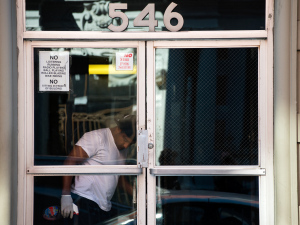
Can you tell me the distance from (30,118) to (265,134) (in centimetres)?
215

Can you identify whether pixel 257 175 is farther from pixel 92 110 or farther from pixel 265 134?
pixel 92 110

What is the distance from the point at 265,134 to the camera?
4008mm

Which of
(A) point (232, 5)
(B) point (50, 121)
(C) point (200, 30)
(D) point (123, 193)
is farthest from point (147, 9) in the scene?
(D) point (123, 193)

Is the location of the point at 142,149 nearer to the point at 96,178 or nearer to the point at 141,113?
the point at 141,113

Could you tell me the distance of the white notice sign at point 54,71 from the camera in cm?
407

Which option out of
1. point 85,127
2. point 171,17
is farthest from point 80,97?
point 171,17

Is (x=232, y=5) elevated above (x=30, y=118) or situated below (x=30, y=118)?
above

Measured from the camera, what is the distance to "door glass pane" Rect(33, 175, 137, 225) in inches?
160

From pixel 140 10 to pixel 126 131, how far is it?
1127mm

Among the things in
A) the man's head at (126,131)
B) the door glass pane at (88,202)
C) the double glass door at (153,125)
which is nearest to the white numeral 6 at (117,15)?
the double glass door at (153,125)

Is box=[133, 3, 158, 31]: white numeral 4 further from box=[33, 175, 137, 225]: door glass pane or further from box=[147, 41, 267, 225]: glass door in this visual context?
box=[33, 175, 137, 225]: door glass pane

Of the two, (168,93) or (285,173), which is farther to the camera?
(168,93)

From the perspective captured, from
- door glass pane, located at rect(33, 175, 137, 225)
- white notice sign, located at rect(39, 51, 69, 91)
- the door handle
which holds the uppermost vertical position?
white notice sign, located at rect(39, 51, 69, 91)

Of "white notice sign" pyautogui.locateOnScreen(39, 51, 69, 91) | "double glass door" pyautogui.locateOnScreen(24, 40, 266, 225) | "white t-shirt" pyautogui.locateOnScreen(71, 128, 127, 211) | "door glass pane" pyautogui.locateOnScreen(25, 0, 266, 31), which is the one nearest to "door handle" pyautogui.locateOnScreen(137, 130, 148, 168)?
"double glass door" pyautogui.locateOnScreen(24, 40, 266, 225)
